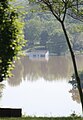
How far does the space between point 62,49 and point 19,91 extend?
5752cm

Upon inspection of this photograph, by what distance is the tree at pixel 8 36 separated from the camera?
10.4 meters

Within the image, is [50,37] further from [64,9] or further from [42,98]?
[64,9]

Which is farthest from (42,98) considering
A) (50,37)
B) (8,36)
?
(50,37)

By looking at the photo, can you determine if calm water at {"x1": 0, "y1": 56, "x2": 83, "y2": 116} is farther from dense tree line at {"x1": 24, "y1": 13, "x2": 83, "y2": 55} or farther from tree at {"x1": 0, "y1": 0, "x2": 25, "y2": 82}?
dense tree line at {"x1": 24, "y1": 13, "x2": 83, "y2": 55}

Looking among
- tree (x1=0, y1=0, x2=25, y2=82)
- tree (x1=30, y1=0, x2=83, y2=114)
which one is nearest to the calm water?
tree (x1=30, y1=0, x2=83, y2=114)

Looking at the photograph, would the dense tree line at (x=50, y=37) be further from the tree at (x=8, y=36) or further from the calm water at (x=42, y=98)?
the tree at (x=8, y=36)

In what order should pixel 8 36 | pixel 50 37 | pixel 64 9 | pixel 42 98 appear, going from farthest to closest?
pixel 50 37
pixel 42 98
pixel 64 9
pixel 8 36

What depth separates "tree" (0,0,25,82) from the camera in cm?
1035

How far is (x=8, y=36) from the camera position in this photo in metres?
10.4

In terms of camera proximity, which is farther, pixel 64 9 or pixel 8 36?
pixel 64 9

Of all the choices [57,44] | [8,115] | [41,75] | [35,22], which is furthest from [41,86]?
[35,22]

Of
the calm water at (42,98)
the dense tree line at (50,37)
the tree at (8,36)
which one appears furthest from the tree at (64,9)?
the dense tree line at (50,37)

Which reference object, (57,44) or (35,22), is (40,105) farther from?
(35,22)

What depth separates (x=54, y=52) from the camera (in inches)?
4109
